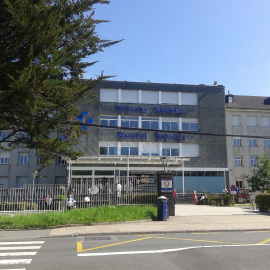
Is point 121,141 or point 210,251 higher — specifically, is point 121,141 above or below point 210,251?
above

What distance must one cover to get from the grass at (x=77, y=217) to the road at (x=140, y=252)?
2840mm

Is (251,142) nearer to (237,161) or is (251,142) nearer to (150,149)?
(237,161)

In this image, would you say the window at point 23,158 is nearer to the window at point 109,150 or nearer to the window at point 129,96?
the window at point 109,150

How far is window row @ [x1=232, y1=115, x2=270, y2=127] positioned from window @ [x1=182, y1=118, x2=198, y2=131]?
7.19 meters

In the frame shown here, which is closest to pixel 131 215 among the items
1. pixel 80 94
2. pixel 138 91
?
pixel 80 94

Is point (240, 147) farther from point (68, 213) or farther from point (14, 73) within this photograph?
point (14, 73)

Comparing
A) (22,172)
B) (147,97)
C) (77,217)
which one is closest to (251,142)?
(147,97)

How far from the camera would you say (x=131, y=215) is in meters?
16.4

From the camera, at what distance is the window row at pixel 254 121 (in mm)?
48750

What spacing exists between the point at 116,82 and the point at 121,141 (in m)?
8.26

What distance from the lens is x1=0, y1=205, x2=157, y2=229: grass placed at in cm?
1458

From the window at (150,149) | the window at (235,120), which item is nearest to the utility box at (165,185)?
the window at (150,149)

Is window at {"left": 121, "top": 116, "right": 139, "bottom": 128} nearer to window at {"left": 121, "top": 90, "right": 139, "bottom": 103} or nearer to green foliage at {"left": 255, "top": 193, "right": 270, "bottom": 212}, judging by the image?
window at {"left": 121, "top": 90, "right": 139, "bottom": 103}

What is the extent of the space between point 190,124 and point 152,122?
5557mm
